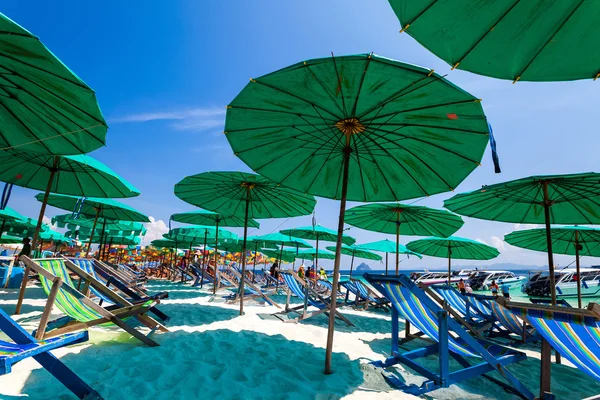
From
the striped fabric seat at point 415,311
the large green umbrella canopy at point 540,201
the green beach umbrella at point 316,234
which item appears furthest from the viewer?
the green beach umbrella at point 316,234

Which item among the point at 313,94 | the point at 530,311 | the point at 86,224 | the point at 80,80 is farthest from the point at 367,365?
the point at 86,224

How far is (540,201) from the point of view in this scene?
5.25m

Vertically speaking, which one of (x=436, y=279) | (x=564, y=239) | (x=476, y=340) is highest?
(x=564, y=239)

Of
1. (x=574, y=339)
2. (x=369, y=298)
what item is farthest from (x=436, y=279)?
(x=574, y=339)

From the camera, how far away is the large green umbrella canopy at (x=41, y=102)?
2193 mm

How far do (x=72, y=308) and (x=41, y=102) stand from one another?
2172 mm

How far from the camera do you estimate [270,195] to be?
6.98 m

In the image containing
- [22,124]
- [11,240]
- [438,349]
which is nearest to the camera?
[438,349]

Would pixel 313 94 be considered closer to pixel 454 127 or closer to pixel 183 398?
pixel 454 127

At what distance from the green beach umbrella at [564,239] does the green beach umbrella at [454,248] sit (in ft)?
5.44

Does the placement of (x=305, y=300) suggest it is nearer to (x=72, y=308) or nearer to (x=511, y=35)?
(x=72, y=308)

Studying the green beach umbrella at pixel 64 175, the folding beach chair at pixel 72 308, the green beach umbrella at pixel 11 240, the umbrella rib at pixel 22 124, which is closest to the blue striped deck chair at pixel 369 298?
the folding beach chair at pixel 72 308

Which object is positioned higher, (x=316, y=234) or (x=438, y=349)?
(x=316, y=234)

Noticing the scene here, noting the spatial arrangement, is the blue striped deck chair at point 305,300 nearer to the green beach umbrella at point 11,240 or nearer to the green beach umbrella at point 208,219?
the green beach umbrella at point 208,219
